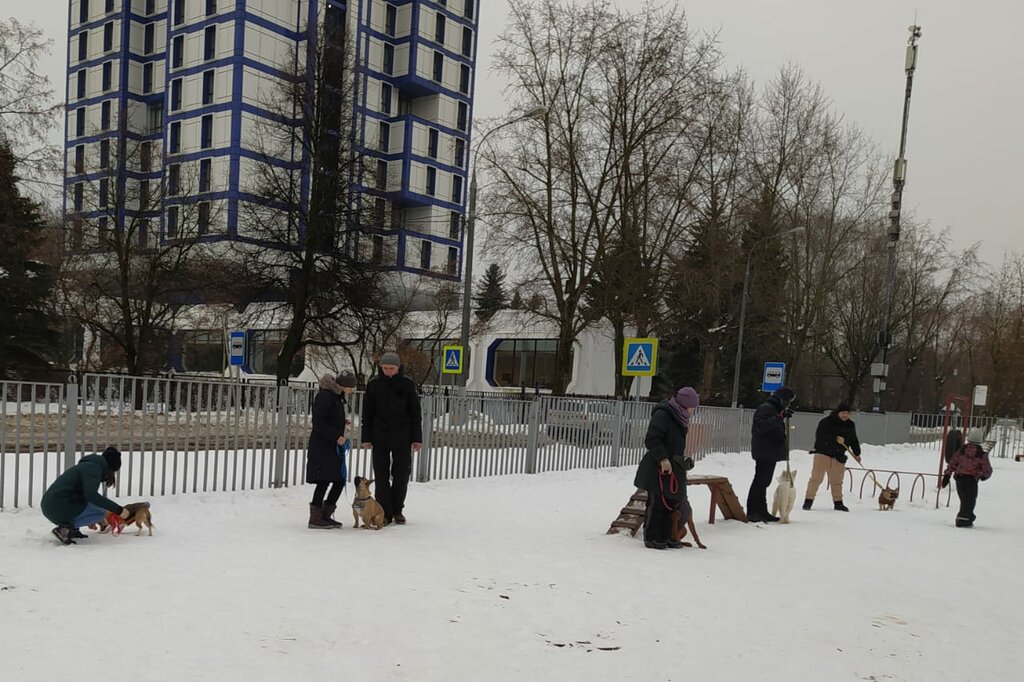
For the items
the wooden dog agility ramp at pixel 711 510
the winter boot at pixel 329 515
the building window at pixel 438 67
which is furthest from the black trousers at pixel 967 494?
the building window at pixel 438 67

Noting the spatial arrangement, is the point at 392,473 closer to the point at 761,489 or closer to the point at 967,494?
the point at 761,489

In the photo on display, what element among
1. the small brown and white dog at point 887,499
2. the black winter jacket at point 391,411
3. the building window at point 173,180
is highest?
the building window at point 173,180

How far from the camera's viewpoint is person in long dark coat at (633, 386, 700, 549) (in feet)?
28.2

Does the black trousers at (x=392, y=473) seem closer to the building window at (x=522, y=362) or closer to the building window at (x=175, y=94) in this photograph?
the building window at (x=522, y=362)

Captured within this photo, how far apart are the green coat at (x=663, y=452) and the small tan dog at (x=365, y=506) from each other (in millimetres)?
2696

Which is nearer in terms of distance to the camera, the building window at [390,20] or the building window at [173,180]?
the building window at [173,180]

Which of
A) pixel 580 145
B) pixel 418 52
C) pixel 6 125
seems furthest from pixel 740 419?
pixel 418 52

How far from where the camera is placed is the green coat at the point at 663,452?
28.1 feet

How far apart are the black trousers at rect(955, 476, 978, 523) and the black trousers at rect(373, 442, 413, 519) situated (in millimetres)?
7593

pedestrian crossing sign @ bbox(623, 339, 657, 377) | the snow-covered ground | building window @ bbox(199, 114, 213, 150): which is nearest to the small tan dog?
the snow-covered ground

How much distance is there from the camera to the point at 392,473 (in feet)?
30.8

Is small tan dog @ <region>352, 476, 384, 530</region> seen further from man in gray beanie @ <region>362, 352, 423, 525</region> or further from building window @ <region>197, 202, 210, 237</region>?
building window @ <region>197, 202, 210, 237</region>

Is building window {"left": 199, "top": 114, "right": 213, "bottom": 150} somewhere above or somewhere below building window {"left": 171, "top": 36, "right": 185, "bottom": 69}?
below

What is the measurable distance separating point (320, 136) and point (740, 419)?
1408cm
